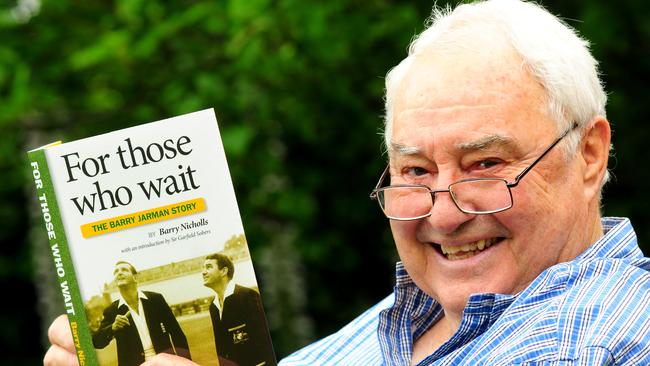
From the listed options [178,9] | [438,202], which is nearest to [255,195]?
[178,9]

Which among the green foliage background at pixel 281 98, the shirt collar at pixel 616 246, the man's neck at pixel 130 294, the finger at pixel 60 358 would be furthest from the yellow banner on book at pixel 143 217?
the green foliage background at pixel 281 98

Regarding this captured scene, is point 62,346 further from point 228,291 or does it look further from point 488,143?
point 488,143

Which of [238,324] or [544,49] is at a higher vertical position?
[544,49]

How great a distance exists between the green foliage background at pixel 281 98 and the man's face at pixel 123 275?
233cm

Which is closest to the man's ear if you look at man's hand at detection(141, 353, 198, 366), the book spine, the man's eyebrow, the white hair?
the white hair

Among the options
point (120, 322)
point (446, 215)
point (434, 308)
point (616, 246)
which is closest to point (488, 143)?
point (446, 215)

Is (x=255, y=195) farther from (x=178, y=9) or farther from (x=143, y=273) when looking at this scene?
(x=143, y=273)

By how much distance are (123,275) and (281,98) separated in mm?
2843

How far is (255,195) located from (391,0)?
113 centimetres

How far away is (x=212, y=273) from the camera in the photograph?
192cm

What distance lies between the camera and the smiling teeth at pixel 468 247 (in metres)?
2.10

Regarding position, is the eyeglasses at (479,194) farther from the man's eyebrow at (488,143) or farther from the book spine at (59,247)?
the book spine at (59,247)

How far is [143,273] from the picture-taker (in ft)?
6.34

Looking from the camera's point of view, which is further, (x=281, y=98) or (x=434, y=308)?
(x=281, y=98)
